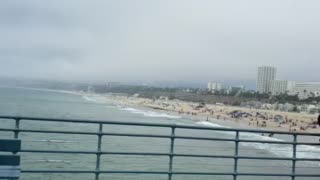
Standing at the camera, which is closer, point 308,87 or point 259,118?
point 259,118

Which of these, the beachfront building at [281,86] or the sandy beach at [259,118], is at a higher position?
the beachfront building at [281,86]

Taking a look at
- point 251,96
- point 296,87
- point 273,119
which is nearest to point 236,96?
point 251,96

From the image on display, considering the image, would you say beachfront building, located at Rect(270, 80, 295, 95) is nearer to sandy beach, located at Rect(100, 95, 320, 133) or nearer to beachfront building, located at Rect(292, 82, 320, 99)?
beachfront building, located at Rect(292, 82, 320, 99)

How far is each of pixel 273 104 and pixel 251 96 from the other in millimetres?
18840

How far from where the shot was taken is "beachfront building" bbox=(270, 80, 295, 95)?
7286 inches

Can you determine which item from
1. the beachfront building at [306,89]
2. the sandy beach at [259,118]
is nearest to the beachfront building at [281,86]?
the beachfront building at [306,89]

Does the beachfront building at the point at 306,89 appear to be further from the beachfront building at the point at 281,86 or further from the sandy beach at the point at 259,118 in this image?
the sandy beach at the point at 259,118

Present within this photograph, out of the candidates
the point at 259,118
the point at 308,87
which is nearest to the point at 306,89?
the point at 308,87

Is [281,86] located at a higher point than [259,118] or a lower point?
higher

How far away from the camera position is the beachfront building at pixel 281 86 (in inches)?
7286

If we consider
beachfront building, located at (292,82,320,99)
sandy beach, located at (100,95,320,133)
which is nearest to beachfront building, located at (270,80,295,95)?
beachfront building, located at (292,82,320,99)

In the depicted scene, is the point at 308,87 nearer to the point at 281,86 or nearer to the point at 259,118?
the point at 281,86

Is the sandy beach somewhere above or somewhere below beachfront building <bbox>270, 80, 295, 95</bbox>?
below

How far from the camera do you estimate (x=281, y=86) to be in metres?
189
